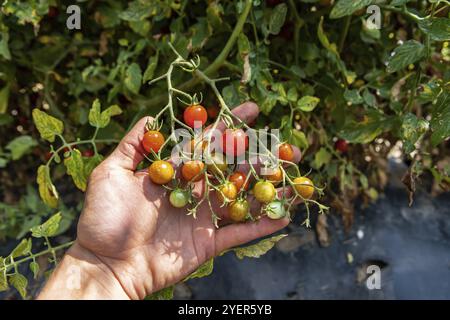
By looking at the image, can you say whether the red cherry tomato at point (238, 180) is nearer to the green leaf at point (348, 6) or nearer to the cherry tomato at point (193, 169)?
the cherry tomato at point (193, 169)

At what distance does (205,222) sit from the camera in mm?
1132

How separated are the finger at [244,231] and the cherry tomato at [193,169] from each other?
0.63 feet

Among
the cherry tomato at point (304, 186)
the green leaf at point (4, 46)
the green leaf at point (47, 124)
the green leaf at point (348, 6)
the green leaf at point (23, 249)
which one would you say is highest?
the green leaf at point (348, 6)

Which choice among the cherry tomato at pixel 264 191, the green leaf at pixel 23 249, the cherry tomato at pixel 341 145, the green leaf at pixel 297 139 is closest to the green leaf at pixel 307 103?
the green leaf at pixel 297 139

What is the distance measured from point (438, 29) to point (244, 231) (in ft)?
1.97

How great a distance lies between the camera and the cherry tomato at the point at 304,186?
1.00 meters

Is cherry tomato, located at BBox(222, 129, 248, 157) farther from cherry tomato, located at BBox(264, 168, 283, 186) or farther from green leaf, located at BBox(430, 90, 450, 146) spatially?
green leaf, located at BBox(430, 90, 450, 146)

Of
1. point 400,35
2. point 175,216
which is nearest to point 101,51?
point 175,216

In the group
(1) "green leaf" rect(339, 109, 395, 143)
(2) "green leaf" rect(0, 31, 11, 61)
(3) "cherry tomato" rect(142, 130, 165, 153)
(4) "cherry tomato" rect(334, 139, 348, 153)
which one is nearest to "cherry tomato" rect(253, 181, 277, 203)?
(3) "cherry tomato" rect(142, 130, 165, 153)

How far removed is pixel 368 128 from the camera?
1188 mm

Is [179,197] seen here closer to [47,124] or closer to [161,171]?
[161,171]

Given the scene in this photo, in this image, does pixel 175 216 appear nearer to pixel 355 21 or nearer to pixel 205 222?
pixel 205 222
